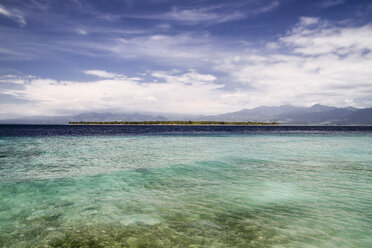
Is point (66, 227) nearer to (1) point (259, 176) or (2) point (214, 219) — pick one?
(2) point (214, 219)

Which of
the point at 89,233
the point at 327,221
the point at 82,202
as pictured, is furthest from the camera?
the point at 82,202

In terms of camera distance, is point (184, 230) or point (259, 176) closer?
Result: point (184, 230)

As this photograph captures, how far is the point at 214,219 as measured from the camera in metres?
6.80

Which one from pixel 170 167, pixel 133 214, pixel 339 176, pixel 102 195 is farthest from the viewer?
pixel 170 167

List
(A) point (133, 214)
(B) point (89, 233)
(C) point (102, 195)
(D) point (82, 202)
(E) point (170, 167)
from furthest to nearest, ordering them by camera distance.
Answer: (E) point (170, 167) < (C) point (102, 195) < (D) point (82, 202) < (A) point (133, 214) < (B) point (89, 233)

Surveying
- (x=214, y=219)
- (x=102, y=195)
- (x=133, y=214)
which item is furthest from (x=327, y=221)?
(x=102, y=195)

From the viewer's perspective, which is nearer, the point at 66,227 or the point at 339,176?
the point at 66,227

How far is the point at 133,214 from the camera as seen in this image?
7285 mm

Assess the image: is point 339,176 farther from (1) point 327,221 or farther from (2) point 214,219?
(2) point 214,219

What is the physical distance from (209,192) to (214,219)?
2.80 meters

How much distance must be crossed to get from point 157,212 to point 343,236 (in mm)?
5174

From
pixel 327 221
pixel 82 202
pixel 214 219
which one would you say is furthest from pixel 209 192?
pixel 82 202

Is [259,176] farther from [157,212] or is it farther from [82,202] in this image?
[82,202]

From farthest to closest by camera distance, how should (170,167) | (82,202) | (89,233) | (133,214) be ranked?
(170,167)
(82,202)
(133,214)
(89,233)
